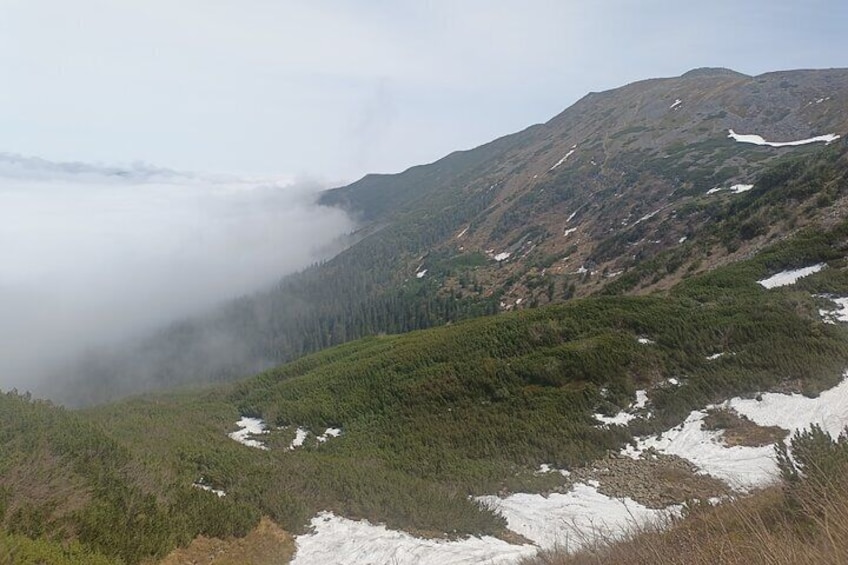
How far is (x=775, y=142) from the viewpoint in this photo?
84.0 meters

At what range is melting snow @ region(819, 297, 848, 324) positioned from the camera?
1959 centimetres

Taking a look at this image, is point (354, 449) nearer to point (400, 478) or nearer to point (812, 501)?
point (400, 478)

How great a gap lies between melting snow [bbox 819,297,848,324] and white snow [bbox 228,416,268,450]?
76.0 feet

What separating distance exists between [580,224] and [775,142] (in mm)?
33472

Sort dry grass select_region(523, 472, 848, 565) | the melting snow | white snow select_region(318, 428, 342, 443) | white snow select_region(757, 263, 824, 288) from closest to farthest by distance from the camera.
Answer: dry grass select_region(523, 472, 848, 565) → the melting snow → white snow select_region(318, 428, 342, 443) → white snow select_region(757, 263, 824, 288)

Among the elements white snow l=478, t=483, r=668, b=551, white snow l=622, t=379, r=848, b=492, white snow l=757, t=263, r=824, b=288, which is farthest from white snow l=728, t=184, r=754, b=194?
white snow l=478, t=483, r=668, b=551

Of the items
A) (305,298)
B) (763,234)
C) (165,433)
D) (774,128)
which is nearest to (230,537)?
(165,433)

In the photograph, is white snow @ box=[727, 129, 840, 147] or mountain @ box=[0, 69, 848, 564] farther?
white snow @ box=[727, 129, 840, 147]

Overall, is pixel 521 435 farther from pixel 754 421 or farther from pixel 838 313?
pixel 838 313

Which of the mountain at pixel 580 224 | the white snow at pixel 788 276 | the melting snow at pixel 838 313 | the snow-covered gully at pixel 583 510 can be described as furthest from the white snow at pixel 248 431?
the mountain at pixel 580 224

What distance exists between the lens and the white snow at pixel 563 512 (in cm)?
1159

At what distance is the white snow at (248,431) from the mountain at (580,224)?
1131 inches

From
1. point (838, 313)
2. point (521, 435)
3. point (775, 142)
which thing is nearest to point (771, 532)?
point (521, 435)

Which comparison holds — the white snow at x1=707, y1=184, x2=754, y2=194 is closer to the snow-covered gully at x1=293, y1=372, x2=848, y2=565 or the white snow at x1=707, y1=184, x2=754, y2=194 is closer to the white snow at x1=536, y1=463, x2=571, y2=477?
the snow-covered gully at x1=293, y1=372, x2=848, y2=565
